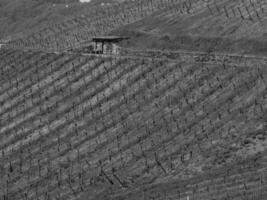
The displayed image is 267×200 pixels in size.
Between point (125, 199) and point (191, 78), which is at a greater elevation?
point (191, 78)

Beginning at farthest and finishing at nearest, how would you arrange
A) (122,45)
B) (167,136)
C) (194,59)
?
1. (122,45)
2. (194,59)
3. (167,136)

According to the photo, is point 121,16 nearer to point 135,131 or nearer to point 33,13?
point 33,13

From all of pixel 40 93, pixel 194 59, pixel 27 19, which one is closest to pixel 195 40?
pixel 194 59

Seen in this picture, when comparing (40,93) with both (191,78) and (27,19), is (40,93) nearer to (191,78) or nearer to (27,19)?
(191,78)

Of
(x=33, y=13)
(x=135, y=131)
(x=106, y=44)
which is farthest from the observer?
(x=33, y=13)

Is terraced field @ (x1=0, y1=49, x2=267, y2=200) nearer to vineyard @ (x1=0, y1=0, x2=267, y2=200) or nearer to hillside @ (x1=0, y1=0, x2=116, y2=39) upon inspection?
vineyard @ (x1=0, y1=0, x2=267, y2=200)

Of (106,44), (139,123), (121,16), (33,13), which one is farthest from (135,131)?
(33,13)

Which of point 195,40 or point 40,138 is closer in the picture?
point 40,138

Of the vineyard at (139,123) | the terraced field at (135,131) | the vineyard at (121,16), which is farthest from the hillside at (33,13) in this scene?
the terraced field at (135,131)
